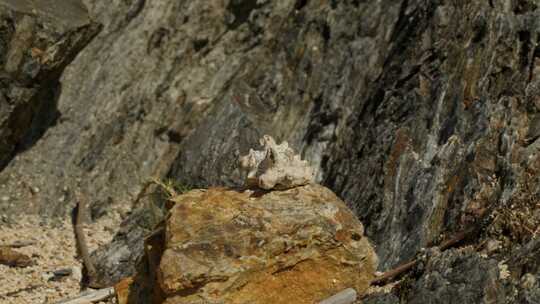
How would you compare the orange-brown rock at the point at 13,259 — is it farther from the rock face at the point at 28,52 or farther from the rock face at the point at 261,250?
the rock face at the point at 261,250

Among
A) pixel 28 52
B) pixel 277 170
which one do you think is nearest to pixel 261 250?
pixel 277 170

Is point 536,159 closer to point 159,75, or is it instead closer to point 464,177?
point 464,177

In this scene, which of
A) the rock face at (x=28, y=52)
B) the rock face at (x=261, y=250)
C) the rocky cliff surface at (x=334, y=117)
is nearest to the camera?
the rock face at (x=261, y=250)

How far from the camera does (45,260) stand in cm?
1550

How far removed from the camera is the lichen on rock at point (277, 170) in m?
10.5

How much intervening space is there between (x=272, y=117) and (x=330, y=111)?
1.59 meters

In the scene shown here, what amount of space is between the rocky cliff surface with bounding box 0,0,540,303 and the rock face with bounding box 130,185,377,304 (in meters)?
0.88

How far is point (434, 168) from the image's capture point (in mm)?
12305

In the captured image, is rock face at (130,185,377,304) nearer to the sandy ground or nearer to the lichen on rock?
the lichen on rock

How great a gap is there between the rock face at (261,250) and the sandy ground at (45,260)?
3959mm

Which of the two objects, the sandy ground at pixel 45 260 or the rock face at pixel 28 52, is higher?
the rock face at pixel 28 52

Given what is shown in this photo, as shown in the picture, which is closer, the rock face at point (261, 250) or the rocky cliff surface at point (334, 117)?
the rock face at point (261, 250)

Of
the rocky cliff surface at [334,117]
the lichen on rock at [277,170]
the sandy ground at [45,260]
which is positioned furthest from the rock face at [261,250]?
the sandy ground at [45,260]

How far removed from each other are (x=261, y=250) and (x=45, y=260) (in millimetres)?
6936
